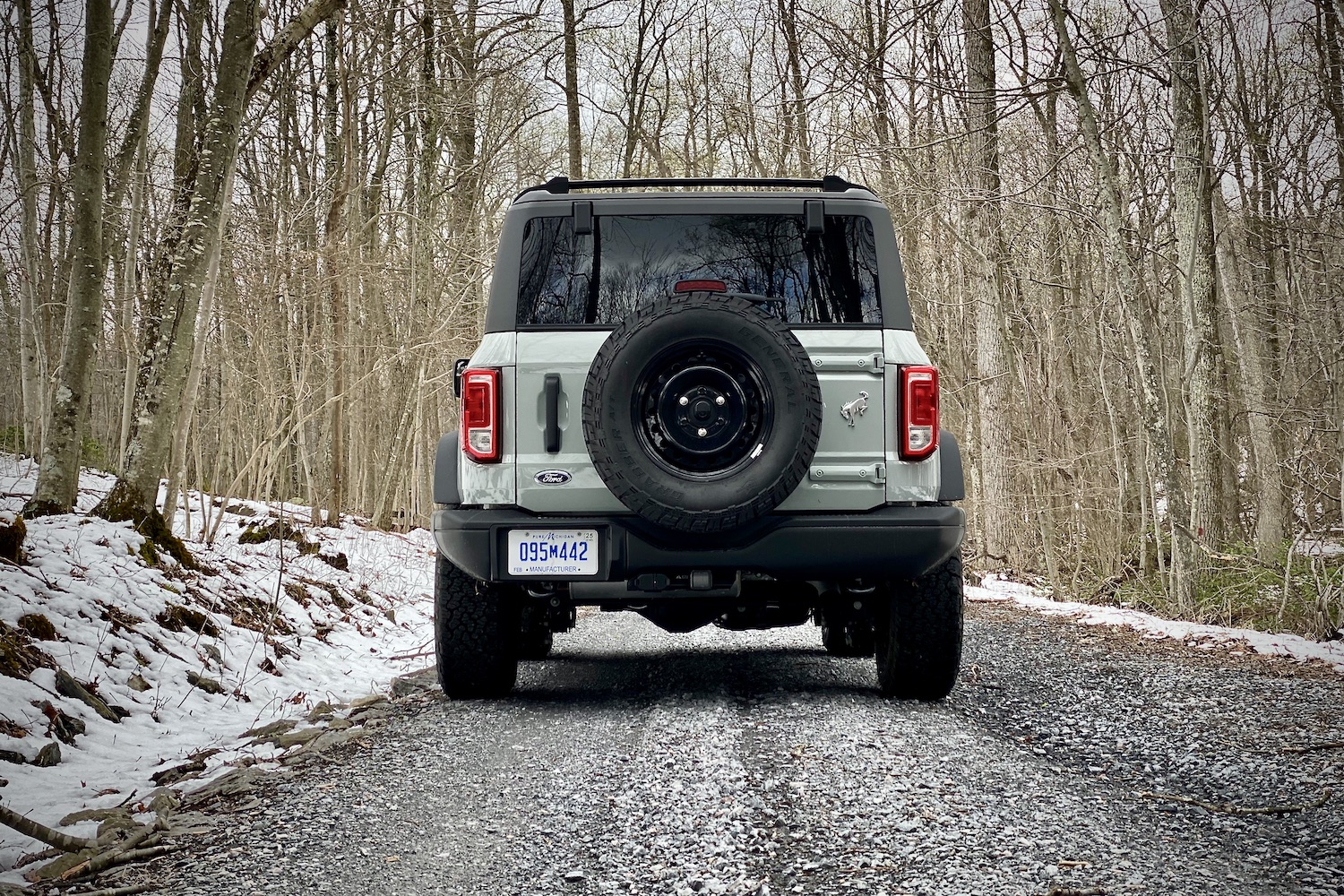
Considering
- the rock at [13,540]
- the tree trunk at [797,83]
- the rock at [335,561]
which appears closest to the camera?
the rock at [13,540]

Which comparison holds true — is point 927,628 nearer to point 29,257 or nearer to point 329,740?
point 329,740

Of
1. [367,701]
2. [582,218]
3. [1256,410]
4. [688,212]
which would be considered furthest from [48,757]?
[1256,410]

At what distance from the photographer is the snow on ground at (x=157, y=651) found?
3576mm

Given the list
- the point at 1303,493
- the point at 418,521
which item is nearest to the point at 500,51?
the point at 418,521

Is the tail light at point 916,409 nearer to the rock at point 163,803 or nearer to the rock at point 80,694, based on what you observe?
the rock at point 163,803

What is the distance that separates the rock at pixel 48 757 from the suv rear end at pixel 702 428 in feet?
5.06

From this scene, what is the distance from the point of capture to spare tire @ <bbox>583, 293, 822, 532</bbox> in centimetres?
378

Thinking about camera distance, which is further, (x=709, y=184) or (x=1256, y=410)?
(x=1256, y=410)

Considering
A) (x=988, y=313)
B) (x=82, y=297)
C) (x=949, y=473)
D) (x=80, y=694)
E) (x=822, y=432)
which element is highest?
(x=988, y=313)

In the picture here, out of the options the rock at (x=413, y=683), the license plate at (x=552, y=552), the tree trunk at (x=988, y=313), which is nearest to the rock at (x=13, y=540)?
the rock at (x=413, y=683)

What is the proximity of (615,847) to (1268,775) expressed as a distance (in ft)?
7.12

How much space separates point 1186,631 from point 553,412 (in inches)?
202

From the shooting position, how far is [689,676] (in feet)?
17.5

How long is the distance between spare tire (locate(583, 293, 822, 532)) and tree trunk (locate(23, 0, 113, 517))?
4.68m
